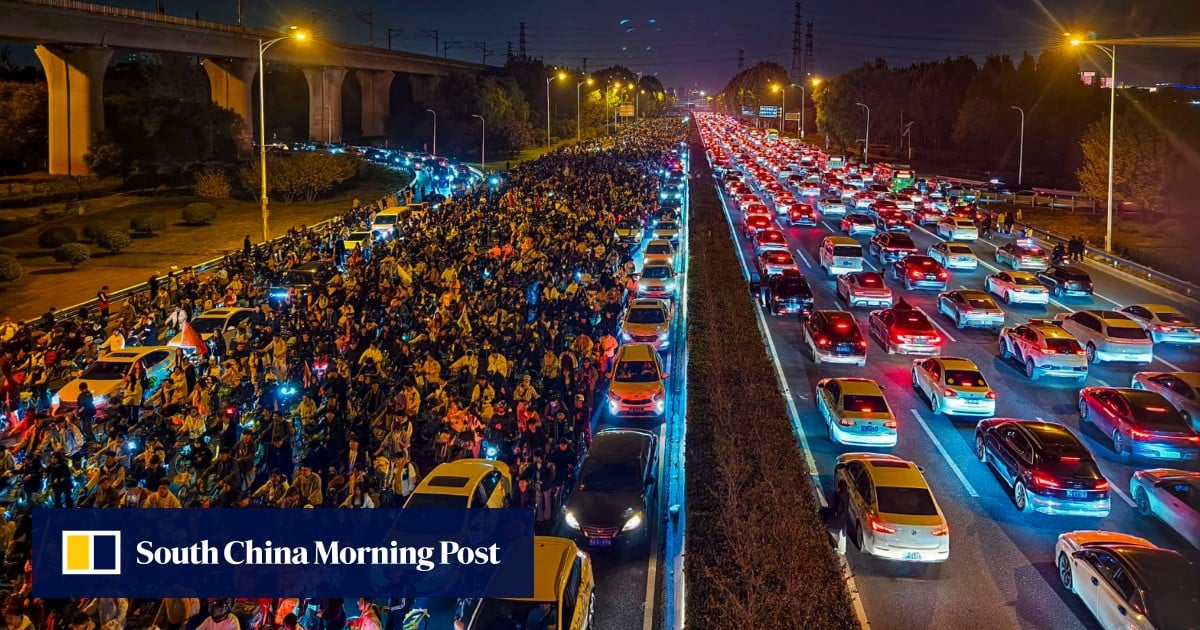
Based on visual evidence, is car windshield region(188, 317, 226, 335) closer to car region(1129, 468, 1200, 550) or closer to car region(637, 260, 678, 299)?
car region(637, 260, 678, 299)

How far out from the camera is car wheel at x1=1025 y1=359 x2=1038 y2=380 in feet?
70.9

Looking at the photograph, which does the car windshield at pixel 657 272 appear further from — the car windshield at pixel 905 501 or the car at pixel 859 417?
the car windshield at pixel 905 501

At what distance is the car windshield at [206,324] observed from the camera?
2094 cm

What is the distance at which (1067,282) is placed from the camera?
31.1 m

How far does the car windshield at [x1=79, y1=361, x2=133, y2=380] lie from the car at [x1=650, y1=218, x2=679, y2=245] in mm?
24049

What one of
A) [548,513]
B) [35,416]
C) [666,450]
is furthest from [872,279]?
[35,416]

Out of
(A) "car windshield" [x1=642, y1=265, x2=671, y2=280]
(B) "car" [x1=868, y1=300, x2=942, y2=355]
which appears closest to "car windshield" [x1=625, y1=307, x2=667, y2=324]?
(A) "car windshield" [x1=642, y1=265, x2=671, y2=280]

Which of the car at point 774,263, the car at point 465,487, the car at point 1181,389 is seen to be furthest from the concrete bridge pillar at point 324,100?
the car at point 465,487

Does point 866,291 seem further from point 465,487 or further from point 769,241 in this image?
point 465,487

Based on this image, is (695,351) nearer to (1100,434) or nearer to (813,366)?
(813,366)

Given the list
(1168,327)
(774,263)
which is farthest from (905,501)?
(774,263)

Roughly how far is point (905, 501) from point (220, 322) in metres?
15.5

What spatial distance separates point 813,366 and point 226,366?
13499 mm

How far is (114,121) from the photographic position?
69.6m
